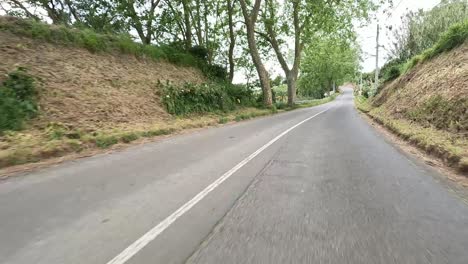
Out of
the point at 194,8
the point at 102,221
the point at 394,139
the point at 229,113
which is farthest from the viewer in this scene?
the point at 194,8

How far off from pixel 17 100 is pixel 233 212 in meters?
7.37

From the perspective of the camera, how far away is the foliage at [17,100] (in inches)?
290

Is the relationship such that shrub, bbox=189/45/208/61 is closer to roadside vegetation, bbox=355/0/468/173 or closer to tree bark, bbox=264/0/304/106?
tree bark, bbox=264/0/304/106

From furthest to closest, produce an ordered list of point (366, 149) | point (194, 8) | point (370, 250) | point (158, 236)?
point (194, 8) < point (366, 149) < point (158, 236) < point (370, 250)

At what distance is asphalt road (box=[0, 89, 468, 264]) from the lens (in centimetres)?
287

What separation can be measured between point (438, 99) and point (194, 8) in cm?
1794

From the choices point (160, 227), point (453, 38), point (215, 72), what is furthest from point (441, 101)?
point (215, 72)

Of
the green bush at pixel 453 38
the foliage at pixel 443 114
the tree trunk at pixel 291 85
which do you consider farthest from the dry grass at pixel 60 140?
the tree trunk at pixel 291 85

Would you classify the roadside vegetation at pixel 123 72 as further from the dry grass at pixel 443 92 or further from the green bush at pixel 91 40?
the dry grass at pixel 443 92

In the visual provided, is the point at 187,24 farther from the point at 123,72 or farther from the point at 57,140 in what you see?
the point at 57,140

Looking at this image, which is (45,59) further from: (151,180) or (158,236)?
(158,236)

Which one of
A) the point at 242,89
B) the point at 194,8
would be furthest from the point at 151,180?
the point at 194,8

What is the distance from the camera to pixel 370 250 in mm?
2920

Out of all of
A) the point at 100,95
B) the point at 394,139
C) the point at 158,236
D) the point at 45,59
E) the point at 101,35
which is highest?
the point at 101,35
